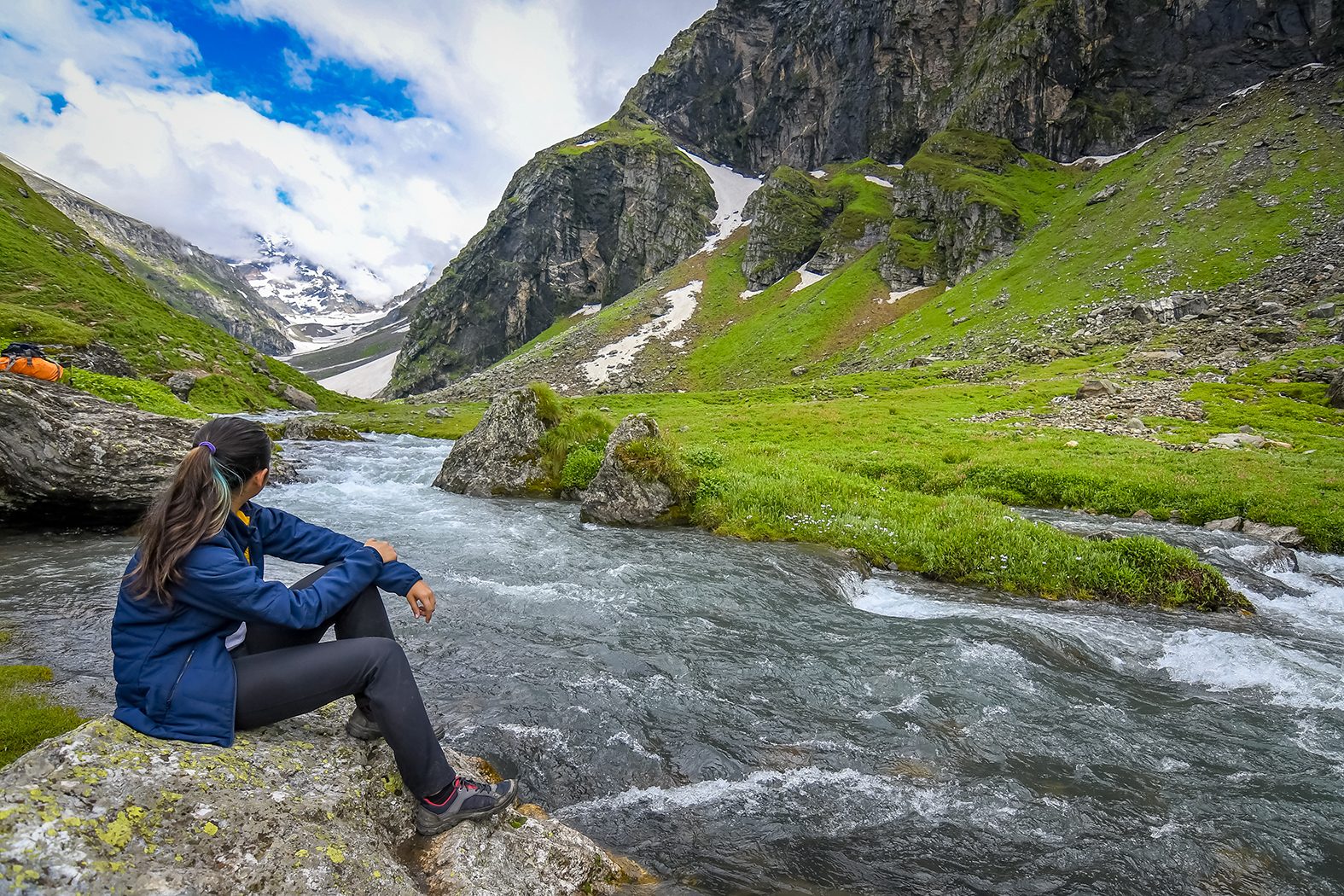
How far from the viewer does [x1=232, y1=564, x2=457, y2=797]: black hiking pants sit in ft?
15.3

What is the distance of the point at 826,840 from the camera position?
580 centimetres

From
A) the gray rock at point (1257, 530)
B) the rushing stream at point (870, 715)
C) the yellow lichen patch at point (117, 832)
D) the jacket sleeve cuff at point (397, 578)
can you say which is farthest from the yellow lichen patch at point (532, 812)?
the gray rock at point (1257, 530)

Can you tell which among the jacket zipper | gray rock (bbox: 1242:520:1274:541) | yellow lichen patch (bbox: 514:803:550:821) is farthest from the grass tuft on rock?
gray rock (bbox: 1242:520:1274:541)

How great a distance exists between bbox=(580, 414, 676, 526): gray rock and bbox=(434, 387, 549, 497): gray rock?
15.2ft

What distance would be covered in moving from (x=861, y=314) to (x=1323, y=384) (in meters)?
77.5

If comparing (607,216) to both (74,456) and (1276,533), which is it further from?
(1276,533)

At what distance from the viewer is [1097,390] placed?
38.2 metres

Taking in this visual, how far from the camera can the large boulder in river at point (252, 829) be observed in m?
3.09

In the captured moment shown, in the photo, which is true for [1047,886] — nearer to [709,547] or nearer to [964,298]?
[709,547]

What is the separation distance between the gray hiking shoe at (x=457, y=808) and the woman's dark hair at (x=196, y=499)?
8.36ft

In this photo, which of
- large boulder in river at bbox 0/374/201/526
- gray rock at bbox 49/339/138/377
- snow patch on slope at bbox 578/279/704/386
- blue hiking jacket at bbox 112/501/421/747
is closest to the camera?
blue hiking jacket at bbox 112/501/421/747

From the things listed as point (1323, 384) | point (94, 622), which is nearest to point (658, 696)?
point (94, 622)

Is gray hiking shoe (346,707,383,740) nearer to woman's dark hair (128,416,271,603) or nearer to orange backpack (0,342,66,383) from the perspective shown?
woman's dark hair (128,416,271,603)

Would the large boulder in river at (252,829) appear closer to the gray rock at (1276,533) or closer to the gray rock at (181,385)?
the gray rock at (1276,533)
